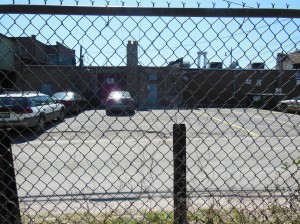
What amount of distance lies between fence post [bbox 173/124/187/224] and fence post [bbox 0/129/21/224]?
56.4 inches

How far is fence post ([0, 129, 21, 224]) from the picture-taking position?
2600 millimetres

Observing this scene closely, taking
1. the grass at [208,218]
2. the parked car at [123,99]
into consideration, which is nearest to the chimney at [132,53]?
the parked car at [123,99]

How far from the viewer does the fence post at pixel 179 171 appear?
2773 mm

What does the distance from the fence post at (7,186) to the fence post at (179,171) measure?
1433 millimetres

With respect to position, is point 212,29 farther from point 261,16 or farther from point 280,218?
point 280,218

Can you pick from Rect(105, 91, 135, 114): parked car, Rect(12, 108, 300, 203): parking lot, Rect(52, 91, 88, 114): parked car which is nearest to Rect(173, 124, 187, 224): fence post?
Rect(12, 108, 300, 203): parking lot

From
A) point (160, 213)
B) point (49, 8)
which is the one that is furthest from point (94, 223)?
point (49, 8)

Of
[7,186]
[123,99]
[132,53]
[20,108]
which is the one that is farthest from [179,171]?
[20,108]

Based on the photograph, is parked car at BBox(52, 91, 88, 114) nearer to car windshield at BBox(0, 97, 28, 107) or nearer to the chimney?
car windshield at BBox(0, 97, 28, 107)

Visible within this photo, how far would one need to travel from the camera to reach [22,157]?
26.3 feet

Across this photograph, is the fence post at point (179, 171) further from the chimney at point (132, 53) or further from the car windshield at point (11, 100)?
the car windshield at point (11, 100)

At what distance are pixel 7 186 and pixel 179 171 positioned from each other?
59.6 inches

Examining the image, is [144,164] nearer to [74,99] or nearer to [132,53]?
[74,99]

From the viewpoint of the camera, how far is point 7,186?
8.71ft
